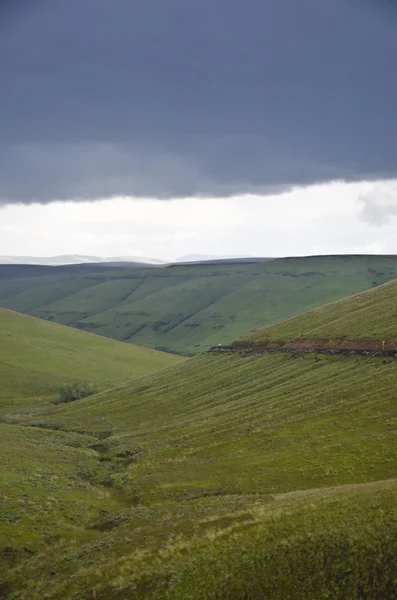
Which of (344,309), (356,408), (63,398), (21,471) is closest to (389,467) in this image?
(356,408)

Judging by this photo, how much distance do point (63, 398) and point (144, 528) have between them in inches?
4830

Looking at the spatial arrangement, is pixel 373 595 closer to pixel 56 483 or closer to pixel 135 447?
pixel 56 483

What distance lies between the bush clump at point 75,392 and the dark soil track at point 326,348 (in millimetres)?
46985

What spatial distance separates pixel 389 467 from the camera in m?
56.7

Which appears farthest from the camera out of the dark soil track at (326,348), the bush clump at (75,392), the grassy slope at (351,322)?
the bush clump at (75,392)

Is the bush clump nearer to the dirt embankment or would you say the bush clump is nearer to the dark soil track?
the dirt embankment

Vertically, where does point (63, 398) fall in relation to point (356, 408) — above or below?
below

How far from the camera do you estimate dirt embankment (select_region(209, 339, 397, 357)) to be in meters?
106

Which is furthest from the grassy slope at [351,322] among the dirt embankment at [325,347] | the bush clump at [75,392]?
the bush clump at [75,392]

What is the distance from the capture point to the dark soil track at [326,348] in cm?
10539

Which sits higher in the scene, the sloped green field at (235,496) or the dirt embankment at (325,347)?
the dirt embankment at (325,347)

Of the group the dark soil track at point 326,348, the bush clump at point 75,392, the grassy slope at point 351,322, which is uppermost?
the grassy slope at point 351,322

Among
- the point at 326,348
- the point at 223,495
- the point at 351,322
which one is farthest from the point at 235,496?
the point at 351,322

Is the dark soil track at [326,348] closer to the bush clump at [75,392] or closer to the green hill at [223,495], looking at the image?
the green hill at [223,495]
